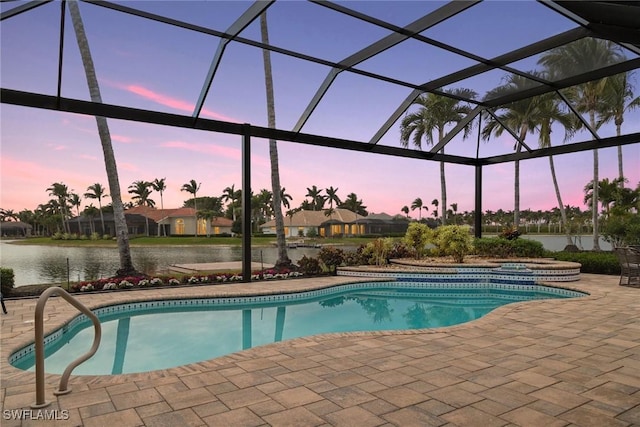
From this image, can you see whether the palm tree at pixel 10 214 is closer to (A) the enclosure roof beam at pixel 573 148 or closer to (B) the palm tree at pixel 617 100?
(A) the enclosure roof beam at pixel 573 148

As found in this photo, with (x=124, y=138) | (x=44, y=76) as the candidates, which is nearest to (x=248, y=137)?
(x=44, y=76)

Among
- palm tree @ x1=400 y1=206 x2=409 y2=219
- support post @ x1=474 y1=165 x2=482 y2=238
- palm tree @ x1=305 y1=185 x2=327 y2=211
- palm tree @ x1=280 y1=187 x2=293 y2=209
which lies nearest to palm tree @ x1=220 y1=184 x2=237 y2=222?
palm tree @ x1=280 y1=187 x2=293 y2=209

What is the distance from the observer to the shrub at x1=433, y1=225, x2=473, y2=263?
39.0 feet

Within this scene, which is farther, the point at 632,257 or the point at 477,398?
the point at 632,257

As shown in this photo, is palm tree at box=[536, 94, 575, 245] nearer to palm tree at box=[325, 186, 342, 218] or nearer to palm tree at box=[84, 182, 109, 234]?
palm tree at box=[325, 186, 342, 218]

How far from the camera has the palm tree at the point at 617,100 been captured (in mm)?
13820

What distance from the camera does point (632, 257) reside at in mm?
8398

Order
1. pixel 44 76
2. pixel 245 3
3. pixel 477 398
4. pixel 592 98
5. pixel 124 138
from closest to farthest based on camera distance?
pixel 477 398 → pixel 245 3 → pixel 44 76 → pixel 592 98 → pixel 124 138

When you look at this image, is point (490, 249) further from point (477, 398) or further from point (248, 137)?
point (477, 398)

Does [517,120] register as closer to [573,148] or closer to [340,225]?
[573,148]

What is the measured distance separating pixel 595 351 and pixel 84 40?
37.1 ft

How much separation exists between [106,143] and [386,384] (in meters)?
9.41

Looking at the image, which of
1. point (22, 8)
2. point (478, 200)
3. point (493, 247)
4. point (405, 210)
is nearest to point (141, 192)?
point (405, 210)

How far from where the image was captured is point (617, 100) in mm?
14617
